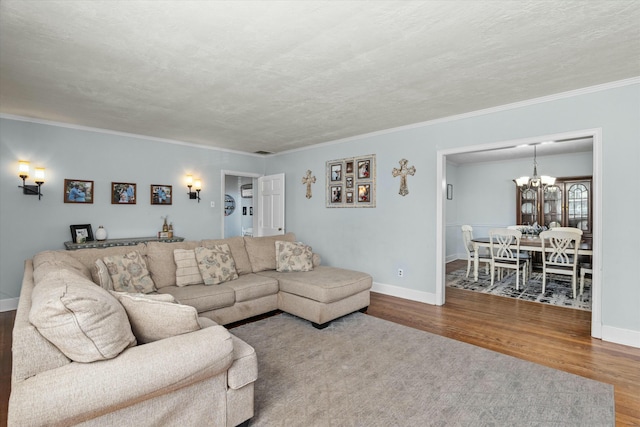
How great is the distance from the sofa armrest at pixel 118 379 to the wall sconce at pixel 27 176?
158 inches

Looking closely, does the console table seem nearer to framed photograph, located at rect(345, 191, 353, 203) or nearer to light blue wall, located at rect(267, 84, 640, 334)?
light blue wall, located at rect(267, 84, 640, 334)

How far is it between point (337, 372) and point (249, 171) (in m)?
4.95

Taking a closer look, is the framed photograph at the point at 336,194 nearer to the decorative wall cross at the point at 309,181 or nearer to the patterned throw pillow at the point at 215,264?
the decorative wall cross at the point at 309,181

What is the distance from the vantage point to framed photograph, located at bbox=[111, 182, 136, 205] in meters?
4.82

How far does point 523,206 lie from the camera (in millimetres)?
7059

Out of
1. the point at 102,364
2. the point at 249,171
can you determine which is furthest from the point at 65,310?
the point at 249,171

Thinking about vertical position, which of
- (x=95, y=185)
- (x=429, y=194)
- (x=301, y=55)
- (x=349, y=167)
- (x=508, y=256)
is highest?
(x=301, y=55)

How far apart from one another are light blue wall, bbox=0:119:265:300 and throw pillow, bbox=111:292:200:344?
12.3 feet

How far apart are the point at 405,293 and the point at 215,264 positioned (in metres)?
2.69

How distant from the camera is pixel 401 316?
378 cm

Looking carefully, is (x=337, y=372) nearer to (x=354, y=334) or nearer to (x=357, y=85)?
(x=354, y=334)

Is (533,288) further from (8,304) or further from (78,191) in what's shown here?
(8,304)

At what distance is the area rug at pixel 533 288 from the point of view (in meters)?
4.30

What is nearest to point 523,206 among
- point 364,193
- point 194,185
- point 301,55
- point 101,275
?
point 364,193
